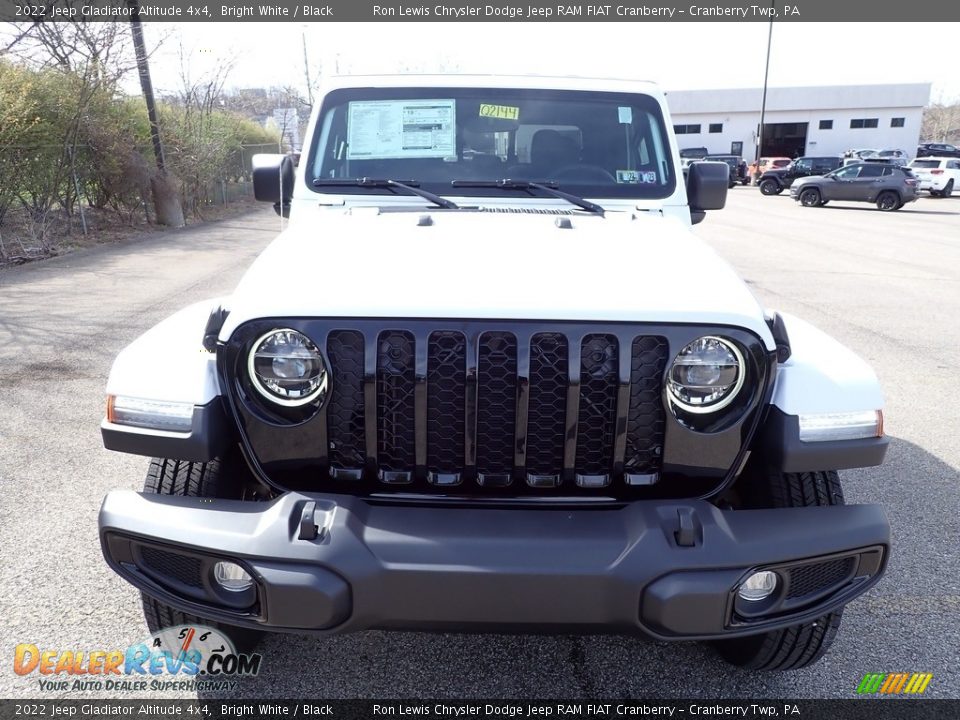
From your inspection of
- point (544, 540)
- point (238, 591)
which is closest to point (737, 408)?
point (544, 540)

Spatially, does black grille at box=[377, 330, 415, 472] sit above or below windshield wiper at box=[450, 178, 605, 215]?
below

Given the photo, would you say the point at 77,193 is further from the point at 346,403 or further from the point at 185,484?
the point at 346,403

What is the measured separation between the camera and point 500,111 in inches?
136

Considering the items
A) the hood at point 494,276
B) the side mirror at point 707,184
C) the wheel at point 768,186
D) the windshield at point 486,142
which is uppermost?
the windshield at point 486,142

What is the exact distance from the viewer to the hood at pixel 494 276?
79.5 inches

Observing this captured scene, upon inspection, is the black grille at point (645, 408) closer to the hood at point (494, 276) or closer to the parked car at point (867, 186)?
the hood at point (494, 276)

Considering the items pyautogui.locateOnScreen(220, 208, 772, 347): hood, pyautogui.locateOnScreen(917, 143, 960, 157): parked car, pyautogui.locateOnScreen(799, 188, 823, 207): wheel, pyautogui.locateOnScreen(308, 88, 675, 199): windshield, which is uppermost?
pyautogui.locateOnScreen(308, 88, 675, 199): windshield

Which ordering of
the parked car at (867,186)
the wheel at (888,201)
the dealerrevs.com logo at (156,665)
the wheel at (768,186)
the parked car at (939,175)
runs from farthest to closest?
the wheel at (768,186), the parked car at (939,175), the wheel at (888,201), the parked car at (867,186), the dealerrevs.com logo at (156,665)

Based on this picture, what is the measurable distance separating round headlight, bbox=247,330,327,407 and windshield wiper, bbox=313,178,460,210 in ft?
4.29

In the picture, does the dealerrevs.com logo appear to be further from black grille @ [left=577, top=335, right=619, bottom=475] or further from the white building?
the white building

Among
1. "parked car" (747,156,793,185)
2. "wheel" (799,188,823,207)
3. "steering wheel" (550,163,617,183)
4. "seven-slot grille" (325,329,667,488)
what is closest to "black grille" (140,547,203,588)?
"seven-slot grille" (325,329,667,488)

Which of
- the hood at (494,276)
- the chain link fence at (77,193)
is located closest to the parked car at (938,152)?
the chain link fence at (77,193)

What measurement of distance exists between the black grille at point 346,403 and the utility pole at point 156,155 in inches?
585
